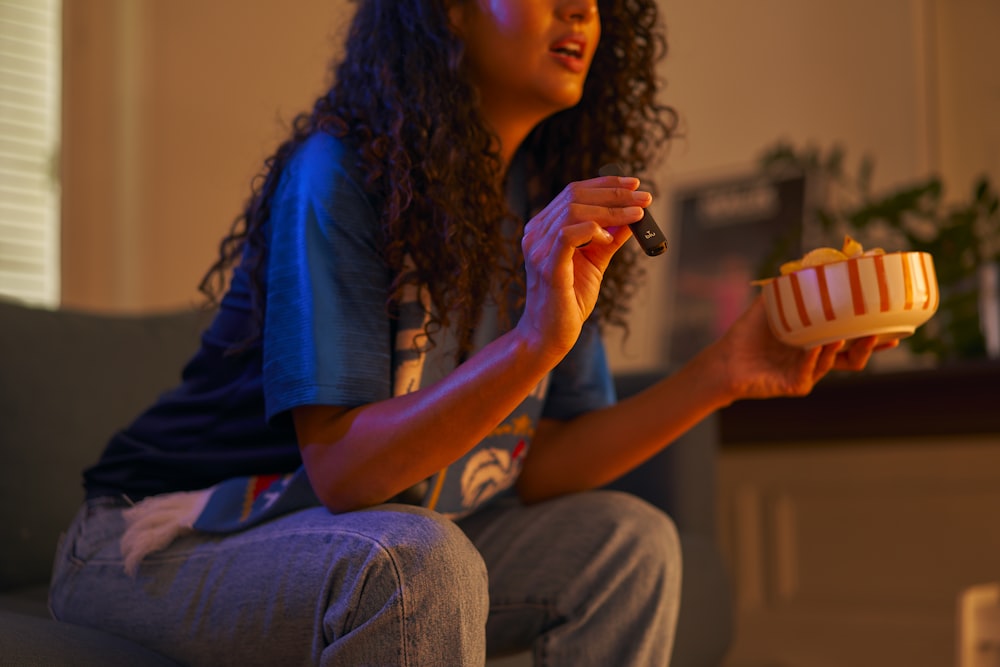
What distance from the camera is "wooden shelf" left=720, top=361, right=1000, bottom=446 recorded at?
1.74 m

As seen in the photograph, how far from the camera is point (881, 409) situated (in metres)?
1.86

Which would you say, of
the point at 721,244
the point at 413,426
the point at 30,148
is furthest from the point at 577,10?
the point at 30,148

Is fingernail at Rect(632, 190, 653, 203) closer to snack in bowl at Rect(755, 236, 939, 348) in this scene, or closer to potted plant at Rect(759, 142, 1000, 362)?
Answer: snack in bowl at Rect(755, 236, 939, 348)

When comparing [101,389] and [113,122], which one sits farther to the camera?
[113,122]

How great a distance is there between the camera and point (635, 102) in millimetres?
1156

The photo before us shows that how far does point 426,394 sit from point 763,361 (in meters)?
0.39

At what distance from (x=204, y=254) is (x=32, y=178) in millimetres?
448

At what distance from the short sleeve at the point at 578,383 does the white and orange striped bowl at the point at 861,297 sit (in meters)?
0.28

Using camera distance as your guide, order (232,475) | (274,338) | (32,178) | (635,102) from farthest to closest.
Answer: (32,178), (635,102), (232,475), (274,338)

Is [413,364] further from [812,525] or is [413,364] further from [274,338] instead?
[812,525]

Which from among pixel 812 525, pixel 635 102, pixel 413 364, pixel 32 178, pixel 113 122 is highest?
pixel 113 122

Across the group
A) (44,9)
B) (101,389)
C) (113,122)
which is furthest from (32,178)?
(101,389)

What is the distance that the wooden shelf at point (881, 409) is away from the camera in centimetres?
174

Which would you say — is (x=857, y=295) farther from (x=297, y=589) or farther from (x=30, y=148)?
(x=30, y=148)
